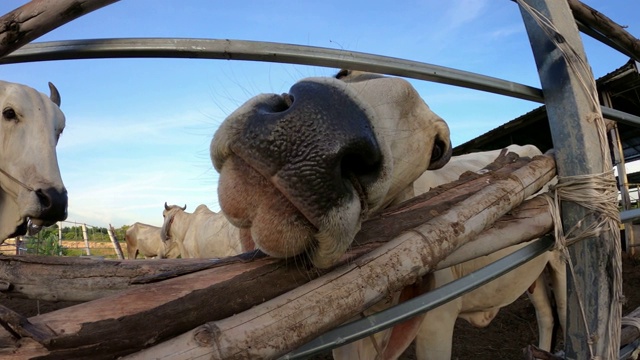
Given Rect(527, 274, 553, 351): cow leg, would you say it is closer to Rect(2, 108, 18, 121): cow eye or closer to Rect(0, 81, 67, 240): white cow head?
Rect(0, 81, 67, 240): white cow head

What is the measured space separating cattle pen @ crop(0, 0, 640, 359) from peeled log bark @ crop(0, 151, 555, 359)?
205 millimetres

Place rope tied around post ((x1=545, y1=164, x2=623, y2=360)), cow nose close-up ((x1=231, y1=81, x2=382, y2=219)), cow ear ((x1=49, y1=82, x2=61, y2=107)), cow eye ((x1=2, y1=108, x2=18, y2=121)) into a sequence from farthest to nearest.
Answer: cow ear ((x1=49, y1=82, x2=61, y2=107))
cow eye ((x1=2, y1=108, x2=18, y2=121))
rope tied around post ((x1=545, y1=164, x2=623, y2=360))
cow nose close-up ((x1=231, y1=81, x2=382, y2=219))

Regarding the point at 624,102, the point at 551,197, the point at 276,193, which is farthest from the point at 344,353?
the point at 624,102

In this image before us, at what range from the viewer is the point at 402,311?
1146mm

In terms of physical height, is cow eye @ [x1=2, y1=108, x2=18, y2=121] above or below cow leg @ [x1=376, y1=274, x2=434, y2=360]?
above

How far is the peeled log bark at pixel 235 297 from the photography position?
2.35 ft

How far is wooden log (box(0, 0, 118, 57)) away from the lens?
94 centimetres

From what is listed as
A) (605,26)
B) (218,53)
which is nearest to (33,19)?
(218,53)

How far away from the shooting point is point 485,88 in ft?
5.13

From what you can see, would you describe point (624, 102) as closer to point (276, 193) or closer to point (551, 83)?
point (551, 83)

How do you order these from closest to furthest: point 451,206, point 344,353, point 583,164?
1. point 451,206
2. point 583,164
3. point 344,353

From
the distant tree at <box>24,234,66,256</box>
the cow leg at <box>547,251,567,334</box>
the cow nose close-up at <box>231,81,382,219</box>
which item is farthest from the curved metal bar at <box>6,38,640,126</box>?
the distant tree at <box>24,234,66,256</box>

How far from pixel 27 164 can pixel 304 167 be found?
9.59 feet

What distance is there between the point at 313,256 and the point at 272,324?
0.57 ft
